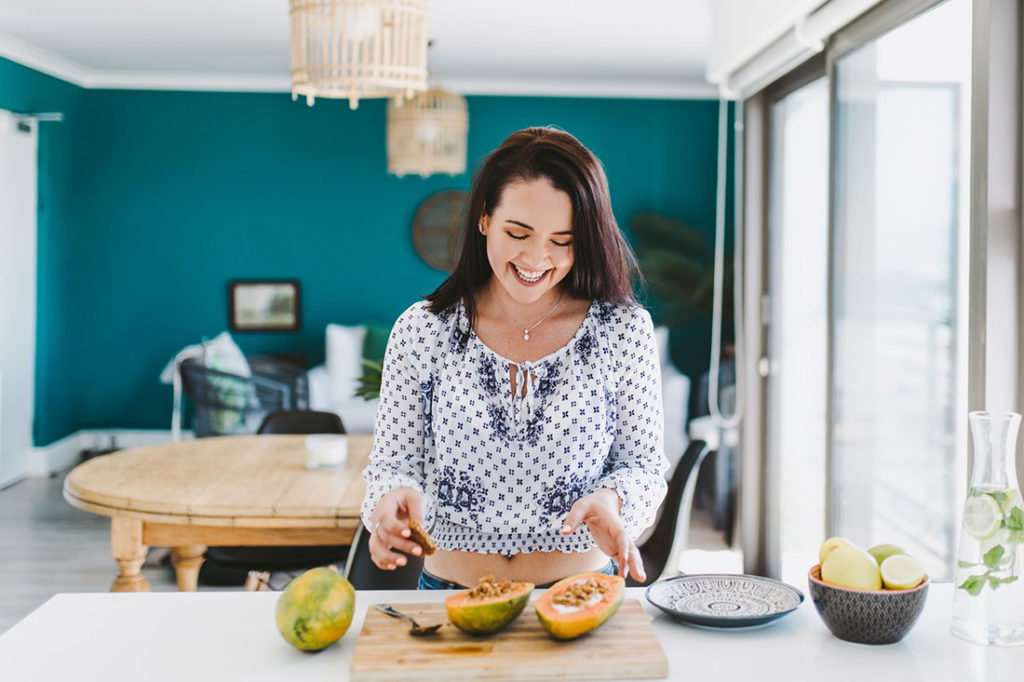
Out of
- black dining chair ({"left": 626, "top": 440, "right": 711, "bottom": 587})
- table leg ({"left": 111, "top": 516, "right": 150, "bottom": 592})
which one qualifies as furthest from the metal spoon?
table leg ({"left": 111, "top": 516, "right": 150, "bottom": 592})

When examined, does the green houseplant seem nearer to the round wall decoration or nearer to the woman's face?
the round wall decoration

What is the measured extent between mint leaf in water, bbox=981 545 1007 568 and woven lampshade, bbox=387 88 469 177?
4.53 metres

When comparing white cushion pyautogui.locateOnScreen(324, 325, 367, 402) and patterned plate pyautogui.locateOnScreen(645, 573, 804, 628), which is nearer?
patterned plate pyautogui.locateOnScreen(645, 573, 804, 628)


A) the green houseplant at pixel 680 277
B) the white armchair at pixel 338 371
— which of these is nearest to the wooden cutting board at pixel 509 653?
the white armchair at pixel 338 371

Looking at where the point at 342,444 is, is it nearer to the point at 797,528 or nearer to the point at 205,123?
Result: the point at 797,528

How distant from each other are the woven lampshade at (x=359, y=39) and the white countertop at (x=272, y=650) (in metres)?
1.87

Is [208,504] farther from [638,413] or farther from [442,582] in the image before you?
[638,413]

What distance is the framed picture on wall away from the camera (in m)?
6.64

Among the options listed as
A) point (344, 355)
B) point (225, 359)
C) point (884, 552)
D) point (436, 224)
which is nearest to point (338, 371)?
point (344, 355)

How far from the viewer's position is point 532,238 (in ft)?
4.82

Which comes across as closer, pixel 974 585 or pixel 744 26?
pixel 974 585

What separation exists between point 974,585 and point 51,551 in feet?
13.7

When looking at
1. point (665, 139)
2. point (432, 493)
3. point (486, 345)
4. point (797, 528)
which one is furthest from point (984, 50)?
point (665, 139)

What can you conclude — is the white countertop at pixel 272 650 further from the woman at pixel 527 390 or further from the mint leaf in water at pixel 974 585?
the woman at pixel 527 390
